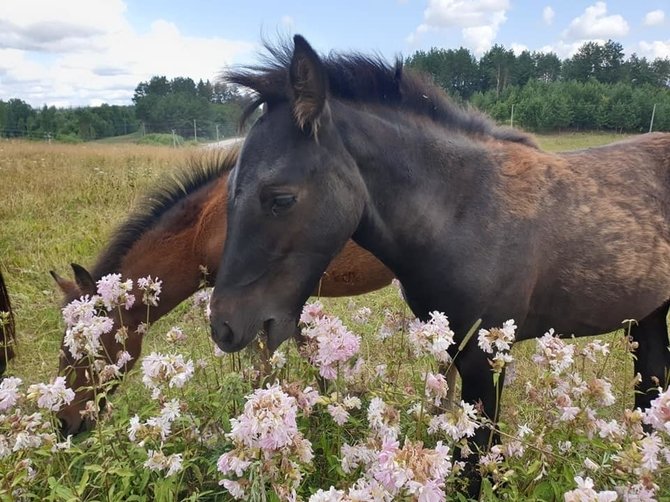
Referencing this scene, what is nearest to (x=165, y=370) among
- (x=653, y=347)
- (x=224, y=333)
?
(x=224, y=333)

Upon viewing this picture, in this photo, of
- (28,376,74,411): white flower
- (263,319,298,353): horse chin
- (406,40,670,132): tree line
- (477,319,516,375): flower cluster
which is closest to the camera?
(477,319,516,375): flower cluster

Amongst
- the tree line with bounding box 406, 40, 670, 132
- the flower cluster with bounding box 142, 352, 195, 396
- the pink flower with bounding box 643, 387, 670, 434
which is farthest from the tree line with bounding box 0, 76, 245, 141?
the pink flower with bounding box 643, 387, 670, 434

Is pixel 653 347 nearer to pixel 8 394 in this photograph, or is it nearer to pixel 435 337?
pixel 435 337

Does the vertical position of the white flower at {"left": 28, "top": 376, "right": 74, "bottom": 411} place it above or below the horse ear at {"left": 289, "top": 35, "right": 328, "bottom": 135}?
below

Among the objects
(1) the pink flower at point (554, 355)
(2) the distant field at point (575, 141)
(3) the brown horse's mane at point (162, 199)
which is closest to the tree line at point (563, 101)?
(2) the distant field at point (575, 141)

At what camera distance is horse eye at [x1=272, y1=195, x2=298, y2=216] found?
6.50 ft

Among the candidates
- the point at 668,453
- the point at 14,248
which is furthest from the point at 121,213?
the point at 668,453

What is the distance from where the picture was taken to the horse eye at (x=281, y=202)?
6.50ft

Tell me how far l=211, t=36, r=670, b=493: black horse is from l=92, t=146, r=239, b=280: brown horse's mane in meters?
1.64

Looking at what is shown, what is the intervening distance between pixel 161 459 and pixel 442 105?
1978mm

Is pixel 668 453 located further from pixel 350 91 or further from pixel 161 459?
pixel 350 91

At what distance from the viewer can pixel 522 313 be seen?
241cm

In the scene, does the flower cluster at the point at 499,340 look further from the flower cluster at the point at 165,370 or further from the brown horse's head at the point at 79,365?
the brown horse's head at the point at 79,365

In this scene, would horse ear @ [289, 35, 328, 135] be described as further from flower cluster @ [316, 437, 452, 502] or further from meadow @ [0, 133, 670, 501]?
flower cluster @ [316, 437, 452, 502]
